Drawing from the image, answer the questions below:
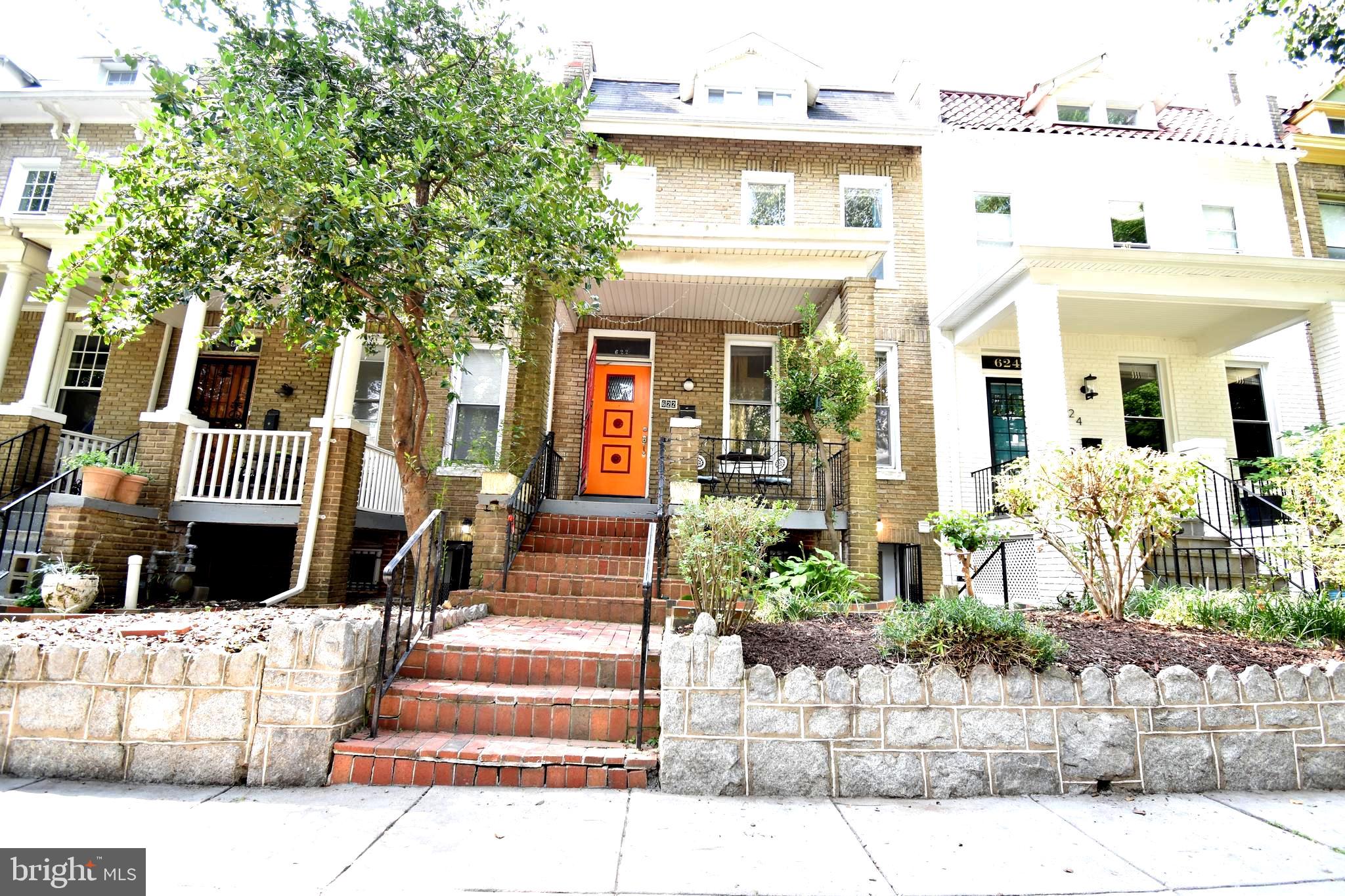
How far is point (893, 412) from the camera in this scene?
10.3m

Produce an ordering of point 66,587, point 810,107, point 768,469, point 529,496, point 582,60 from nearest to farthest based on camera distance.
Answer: point 66,587 → point 529,496 → point 768,469 → point 810,107 → point 582,60

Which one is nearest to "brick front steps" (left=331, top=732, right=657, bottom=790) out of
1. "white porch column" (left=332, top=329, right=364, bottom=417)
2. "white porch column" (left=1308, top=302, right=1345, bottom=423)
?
"white porch column" (left=332, top=329, right=364, bottom=417)

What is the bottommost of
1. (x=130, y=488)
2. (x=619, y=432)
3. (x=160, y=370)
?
(x=130, y=488)

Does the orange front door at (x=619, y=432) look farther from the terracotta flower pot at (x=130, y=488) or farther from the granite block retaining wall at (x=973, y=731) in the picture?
the granite block retaining wall at (x=973, y=731)

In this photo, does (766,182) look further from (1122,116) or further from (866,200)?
(1122,116)

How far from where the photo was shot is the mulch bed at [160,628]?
3.83m

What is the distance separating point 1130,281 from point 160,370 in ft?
46.8

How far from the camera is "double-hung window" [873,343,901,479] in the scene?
10.1 m

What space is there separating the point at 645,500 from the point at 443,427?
3.40m

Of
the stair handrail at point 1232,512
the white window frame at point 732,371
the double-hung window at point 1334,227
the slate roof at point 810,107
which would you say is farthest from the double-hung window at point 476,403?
the double-hung window at point 1334,227

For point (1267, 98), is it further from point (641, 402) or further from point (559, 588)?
point (559, 588)

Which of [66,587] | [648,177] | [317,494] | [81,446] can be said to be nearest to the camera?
[66,587]

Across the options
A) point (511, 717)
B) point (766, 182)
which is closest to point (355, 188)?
point (511, 717)

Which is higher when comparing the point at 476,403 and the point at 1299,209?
the point at 1299,209
